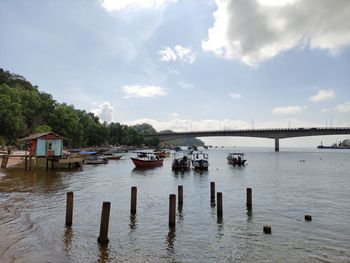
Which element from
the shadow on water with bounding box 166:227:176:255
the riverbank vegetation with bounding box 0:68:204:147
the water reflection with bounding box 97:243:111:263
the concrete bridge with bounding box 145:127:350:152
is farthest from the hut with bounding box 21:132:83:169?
the concrete bridge with bounding box 145:127:350:152

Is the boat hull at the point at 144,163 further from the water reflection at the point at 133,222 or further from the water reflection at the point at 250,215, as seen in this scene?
the water reflection at the point at 133,222

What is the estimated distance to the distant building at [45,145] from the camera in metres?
50.7

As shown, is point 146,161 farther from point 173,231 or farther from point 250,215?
point 173,231

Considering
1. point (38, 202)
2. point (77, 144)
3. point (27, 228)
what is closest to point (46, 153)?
point (38, 202)

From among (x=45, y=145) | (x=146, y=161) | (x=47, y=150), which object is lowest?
(x=146, y=161)

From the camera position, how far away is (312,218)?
847 inches

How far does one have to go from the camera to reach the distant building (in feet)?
166

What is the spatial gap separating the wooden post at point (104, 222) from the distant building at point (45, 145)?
40.0 m

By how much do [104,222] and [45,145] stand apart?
135 ft

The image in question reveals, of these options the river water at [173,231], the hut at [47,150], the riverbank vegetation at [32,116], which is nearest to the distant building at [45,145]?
the hut at [47,150]

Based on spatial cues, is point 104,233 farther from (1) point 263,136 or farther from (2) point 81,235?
(1) point 263,136

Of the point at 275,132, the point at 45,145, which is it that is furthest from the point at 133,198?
the point at 275,132

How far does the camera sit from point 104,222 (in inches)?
588

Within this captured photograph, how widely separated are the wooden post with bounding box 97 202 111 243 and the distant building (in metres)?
40.0
